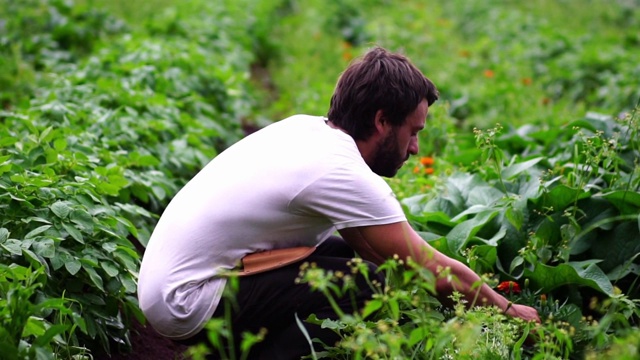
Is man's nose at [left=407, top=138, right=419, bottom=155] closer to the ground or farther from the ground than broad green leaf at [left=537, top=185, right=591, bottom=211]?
farther from the ground

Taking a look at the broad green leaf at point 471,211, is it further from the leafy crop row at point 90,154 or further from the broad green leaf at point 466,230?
the leafy crop row at point 90,154

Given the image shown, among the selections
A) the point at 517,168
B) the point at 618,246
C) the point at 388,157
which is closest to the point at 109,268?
the point at 388,157

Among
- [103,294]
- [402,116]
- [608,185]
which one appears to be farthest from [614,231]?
[103,294]

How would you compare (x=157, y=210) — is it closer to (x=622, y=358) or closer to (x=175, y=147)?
(x=175, y=147)

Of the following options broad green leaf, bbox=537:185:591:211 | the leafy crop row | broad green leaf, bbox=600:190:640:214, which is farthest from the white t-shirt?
broad green leaf, bbox=600:190:640:214

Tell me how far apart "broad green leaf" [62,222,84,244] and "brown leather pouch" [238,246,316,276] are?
25.2 inches

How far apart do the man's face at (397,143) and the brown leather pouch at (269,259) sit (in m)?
0.44

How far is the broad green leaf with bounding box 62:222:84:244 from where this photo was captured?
2.98 meters

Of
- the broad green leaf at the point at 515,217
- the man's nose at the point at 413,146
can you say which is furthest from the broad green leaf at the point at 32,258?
the broad green leaf at the point at 515,217

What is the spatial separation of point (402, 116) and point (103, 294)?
1.35 meters

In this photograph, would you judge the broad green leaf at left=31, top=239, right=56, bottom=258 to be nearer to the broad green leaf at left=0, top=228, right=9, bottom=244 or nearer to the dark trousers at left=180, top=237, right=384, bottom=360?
the broad green leaf at left=0, top=228, right=9, bottom=244

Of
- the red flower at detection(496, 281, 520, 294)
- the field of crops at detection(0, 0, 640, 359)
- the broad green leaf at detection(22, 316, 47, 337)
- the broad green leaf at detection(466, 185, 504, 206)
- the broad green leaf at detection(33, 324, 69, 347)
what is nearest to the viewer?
the broad green leaf at detection(33, 324, 69, 347)

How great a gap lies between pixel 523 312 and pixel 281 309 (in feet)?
2.80

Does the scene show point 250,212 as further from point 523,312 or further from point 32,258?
point 523,312
